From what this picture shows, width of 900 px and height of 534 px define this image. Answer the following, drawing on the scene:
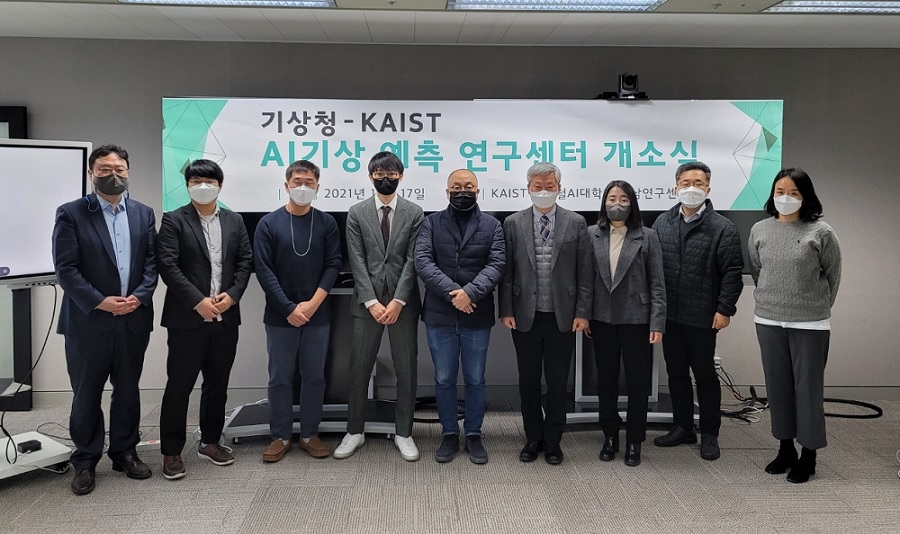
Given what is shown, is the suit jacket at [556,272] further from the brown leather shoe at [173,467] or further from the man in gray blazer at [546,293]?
the brown leather shoe at [173,467]

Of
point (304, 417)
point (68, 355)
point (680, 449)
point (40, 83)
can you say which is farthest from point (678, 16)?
point (40, 83)

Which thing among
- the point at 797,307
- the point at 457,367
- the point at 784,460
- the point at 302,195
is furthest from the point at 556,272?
the point at 784,460

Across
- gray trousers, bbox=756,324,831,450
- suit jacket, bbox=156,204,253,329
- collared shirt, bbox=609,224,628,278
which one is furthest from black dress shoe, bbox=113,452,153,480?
gray trousers, bbox=756,324,831,450

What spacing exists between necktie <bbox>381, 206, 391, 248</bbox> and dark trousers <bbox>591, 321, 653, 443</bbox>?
1.21m

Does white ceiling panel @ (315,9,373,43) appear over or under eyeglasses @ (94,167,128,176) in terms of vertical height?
over

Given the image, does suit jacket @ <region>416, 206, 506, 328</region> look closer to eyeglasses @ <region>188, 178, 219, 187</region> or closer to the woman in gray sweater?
eyeglasses @ <region>188, 178, 219, 187</region>

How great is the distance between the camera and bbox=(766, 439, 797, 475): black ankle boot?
3.34 metres

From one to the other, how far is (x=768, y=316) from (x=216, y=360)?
2.79 meters

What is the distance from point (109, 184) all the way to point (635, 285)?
2633 mm

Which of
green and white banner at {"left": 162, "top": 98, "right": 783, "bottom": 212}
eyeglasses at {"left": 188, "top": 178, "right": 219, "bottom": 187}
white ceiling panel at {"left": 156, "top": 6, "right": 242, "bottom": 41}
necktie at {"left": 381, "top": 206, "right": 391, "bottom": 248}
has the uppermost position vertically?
white ceiling panel at {"left": 156, "top": 6, "right": 242, "bottom": 41}

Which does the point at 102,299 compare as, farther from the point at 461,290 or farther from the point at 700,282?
the point at 700,282

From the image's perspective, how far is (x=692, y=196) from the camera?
138 inches

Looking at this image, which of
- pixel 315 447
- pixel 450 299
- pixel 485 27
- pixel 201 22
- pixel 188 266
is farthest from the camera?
pixel 485 27

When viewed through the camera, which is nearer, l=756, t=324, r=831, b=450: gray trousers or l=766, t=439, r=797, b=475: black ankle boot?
l=756, t=324, r=831, b=450: gray trousers
